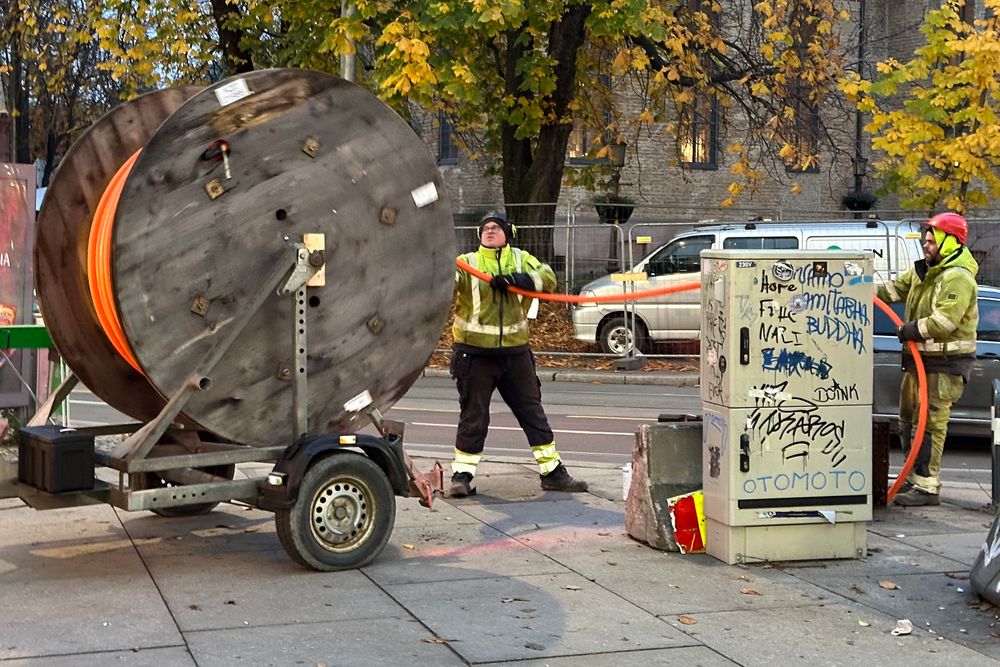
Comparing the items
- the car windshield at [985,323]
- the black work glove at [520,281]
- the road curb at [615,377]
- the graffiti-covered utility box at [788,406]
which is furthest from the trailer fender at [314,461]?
the road curb at [615,377]

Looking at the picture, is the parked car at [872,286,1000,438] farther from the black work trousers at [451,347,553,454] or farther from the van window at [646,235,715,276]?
the van window at [646,235,715,276]

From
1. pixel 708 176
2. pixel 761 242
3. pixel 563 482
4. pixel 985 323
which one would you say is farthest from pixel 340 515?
pixel 708 176

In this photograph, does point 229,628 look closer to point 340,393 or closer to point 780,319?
point 340,393

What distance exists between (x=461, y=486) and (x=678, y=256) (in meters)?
11.7

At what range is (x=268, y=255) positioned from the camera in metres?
7.29

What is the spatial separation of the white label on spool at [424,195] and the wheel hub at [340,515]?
5.38ft

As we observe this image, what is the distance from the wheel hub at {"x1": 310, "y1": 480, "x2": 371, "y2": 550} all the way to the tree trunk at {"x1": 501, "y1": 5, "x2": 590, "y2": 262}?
14.5 meters

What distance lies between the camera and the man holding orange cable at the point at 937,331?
927 centimetres

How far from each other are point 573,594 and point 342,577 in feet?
3.94

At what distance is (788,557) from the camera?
7617 mm

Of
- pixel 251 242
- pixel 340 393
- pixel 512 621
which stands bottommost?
pixel 512 621

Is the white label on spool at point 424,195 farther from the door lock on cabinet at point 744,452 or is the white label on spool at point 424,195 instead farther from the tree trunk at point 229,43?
the tree trunk at point 229,43

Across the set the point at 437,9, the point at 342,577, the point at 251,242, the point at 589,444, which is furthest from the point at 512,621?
the point at 437,9

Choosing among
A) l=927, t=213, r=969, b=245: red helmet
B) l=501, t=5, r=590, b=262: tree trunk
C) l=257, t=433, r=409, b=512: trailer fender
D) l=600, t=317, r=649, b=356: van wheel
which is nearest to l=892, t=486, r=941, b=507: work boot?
l=927, t=213, r=969, b=245: red helmet
